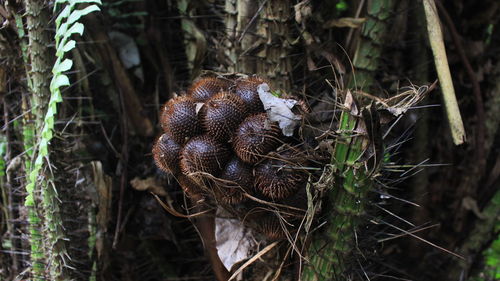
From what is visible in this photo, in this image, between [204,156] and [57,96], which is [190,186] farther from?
[57,96]

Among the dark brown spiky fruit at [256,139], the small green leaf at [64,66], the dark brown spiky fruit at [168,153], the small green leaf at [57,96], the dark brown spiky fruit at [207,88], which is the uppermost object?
the small green leaf at [64,66]

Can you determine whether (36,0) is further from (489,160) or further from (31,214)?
(489,160)

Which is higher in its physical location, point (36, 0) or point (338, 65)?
point (36, 0)

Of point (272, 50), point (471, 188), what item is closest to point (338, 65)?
point (272, 50)

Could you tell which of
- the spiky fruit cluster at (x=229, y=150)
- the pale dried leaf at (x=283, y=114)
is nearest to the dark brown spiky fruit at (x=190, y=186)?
the spiky fruit cluster at (x=229, y=150)

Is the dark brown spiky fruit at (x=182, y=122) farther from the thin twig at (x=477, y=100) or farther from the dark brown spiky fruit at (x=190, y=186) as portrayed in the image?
the thin twig at (x=477, y=100)

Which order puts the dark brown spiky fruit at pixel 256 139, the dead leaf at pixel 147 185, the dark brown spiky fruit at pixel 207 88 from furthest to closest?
the dead leaf at pixel 147 185 < the dark brown spiky fruit at pixel 207 88 < the dark brown spiky fruit at pixel 256 139

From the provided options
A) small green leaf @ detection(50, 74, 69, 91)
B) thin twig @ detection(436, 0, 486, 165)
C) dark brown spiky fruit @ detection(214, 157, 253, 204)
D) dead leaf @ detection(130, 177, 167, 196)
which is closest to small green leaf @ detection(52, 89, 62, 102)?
small green leaf @ detection(50, 74, 69, 91)
